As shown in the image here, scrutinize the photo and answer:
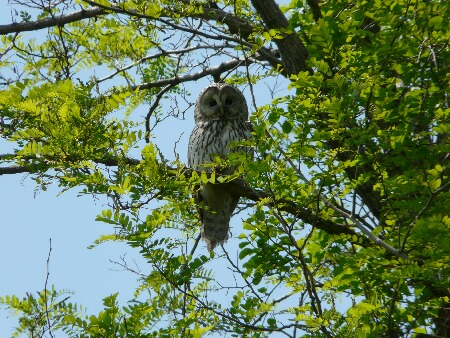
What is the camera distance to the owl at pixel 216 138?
645 centimetres

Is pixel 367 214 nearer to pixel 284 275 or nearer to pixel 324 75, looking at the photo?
pixel 284 275

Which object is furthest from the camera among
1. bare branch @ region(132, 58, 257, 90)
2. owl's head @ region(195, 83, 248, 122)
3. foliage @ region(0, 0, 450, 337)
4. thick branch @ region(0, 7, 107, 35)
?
bare branch @ region(132, 58, 257, 90)

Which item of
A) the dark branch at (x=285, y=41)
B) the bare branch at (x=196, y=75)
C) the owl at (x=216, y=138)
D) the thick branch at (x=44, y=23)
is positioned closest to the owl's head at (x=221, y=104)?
the owl at (x=216, y=138)

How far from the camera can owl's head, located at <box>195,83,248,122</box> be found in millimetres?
6863

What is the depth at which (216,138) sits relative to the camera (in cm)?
658

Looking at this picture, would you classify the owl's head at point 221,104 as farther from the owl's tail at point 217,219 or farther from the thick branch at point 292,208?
the thick branch at point 292,208

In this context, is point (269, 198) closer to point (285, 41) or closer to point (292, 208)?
point (292, 208)

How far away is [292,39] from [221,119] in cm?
130

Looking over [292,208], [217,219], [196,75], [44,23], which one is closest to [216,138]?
[217,219]

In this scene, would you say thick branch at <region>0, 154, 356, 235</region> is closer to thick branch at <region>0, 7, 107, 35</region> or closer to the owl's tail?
the owl's tail

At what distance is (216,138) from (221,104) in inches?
17.2

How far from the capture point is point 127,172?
157 inches

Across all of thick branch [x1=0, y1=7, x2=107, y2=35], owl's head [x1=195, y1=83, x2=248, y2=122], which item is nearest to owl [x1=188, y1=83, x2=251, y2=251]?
owl's head [x1=195, y1=83, x2=248, y2=122]

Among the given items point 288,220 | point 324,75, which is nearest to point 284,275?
point 288,220
